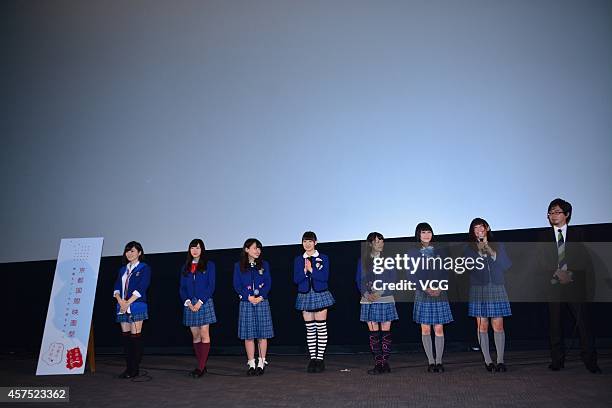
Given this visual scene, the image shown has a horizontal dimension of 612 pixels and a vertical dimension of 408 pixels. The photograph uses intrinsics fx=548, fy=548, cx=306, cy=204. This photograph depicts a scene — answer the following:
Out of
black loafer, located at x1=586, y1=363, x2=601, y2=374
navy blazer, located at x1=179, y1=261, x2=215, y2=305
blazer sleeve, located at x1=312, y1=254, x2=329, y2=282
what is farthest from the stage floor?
blazer sleeve, located at x1=312, y1=254, x2=329, y2=282

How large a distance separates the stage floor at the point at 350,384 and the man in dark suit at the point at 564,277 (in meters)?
0.23

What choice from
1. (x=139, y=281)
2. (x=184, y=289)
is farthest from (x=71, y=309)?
(x=184, y=289)

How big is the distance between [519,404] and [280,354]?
3.03 metres

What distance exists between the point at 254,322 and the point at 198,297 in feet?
1.71

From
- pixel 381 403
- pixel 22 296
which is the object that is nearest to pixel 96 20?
pixel 22 296

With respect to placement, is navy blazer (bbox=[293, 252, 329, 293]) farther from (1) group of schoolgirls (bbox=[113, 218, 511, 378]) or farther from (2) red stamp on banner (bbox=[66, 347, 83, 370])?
(2) red stamp on banner (bbox=[66, 347, 83, 370])

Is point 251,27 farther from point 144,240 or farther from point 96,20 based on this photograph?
point 144,240

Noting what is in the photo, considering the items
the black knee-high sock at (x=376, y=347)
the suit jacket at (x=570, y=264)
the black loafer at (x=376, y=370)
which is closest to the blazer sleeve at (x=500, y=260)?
the suit jacket at (x=570, y=264)

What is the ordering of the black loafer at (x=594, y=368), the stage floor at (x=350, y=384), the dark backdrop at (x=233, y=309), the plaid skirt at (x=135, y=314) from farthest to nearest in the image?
1. the dark backdrop at (x=233, y=309)
2. the plaid skirt at (x=135, y=314)
3. the black loafer at (x=594, y=368)
4. the stage floor at (x=350, y=384)

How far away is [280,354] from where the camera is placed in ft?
18.8

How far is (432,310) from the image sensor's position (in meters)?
4.40

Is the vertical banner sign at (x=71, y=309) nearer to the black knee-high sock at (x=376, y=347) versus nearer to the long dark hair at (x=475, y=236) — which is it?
the black knee-high sock at (x=376, y=347)

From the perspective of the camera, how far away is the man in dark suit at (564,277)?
4160mm

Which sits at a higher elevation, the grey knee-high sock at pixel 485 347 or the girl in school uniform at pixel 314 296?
the girl in school uniform at pixel 314 296
